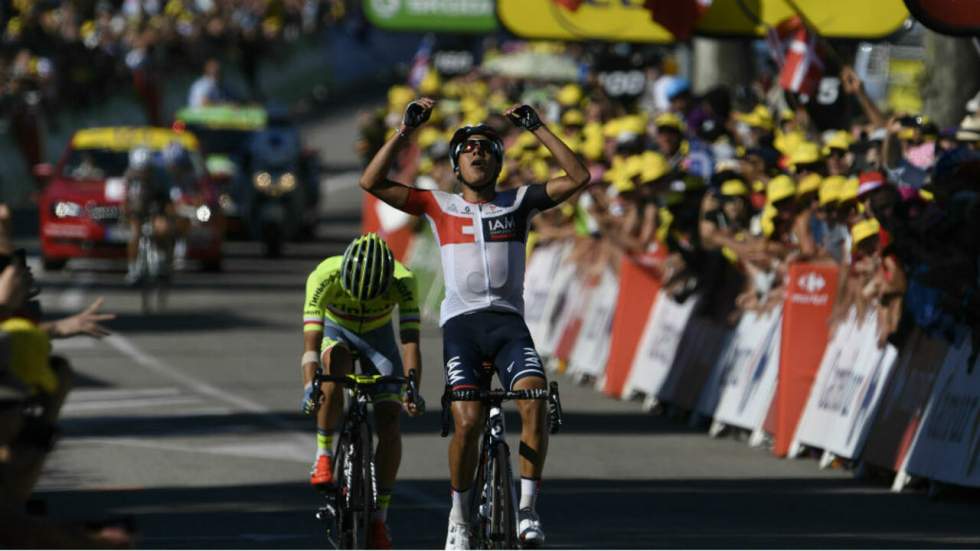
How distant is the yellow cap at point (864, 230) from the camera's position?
15.4 m

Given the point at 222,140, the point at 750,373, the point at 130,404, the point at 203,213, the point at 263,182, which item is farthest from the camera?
the point at 222,140

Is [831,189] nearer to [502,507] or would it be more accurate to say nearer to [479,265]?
[479,265]

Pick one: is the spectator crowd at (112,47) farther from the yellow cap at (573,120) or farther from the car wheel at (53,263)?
the yellow cap at (573,120)

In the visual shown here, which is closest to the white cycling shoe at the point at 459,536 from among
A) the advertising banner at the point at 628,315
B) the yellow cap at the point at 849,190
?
the yellow cap at the point at 849,190

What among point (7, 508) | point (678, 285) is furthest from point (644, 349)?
point (7, 508)

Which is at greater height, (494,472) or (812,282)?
(812,282)

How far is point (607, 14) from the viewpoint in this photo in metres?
25.0

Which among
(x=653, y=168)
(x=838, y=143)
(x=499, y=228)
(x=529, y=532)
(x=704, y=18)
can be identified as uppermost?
(x=704, y=18)

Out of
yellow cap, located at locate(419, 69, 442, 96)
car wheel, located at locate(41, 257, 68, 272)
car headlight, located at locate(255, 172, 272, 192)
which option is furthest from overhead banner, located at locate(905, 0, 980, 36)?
yellow cap, located at locate(419, 69, 442, 96)

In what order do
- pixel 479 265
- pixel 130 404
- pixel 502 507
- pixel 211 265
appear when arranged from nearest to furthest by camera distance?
pixel 502 507 < pixel 479 265 < pixel 130 404 < pixel 211 265

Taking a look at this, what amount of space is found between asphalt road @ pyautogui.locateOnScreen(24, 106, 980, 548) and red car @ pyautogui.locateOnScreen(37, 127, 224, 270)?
7.43 metres

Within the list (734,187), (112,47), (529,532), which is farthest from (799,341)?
(112,47)

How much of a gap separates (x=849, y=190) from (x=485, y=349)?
16.4 ft

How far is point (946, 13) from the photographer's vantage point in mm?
12820
